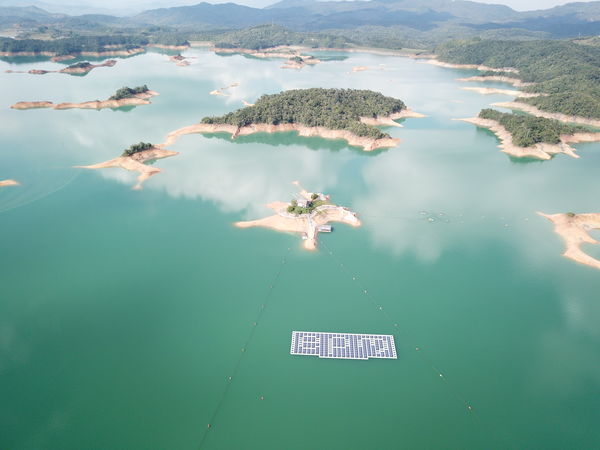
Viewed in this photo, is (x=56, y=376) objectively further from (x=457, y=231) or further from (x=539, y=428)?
(x=457, y=231)

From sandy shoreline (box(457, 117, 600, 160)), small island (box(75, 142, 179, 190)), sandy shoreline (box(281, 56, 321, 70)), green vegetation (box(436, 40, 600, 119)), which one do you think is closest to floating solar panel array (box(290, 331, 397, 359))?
small island (box(75, 142, 179, 190))

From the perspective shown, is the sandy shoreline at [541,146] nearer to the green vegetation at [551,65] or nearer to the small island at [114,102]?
the green vegetation at [551,65]

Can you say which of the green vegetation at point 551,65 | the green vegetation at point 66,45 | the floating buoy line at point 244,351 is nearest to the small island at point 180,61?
the green vegetation at point 66,45

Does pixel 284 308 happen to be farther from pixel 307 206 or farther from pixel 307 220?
pixel 307 206

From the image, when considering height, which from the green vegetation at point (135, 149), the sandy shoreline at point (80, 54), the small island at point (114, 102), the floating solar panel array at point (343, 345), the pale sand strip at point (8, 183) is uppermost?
the sandy shoreline at point (80, 54)

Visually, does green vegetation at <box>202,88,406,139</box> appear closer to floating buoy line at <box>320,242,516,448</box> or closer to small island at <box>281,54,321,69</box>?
floating buoy line at <box>320,242,516,448</box>

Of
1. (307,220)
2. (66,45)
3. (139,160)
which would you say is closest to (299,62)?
(66,45)
